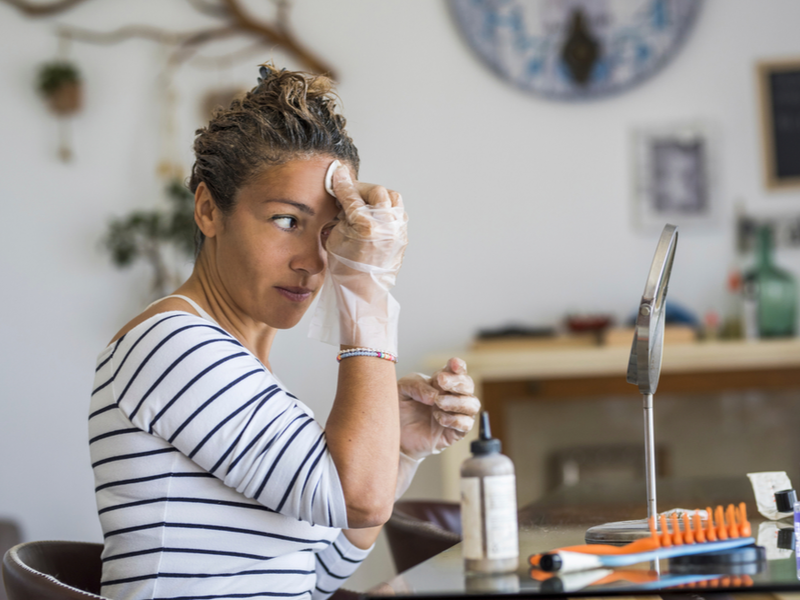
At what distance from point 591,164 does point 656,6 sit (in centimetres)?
56

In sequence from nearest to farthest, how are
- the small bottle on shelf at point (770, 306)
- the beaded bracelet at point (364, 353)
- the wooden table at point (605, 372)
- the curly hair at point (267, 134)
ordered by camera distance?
the beaded bracelet at point (364, 353) → the curly hair at point (267, 134) → the wooden table at point (605, 372) → the small bottle on shelf at point (770, 306)

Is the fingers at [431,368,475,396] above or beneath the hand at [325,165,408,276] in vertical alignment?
beneath

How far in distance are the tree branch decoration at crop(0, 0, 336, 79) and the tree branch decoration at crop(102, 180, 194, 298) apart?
20.3 inches

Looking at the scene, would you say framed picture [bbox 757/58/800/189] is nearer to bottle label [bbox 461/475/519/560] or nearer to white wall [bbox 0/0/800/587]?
white wall [bbox 0/0/800/587]

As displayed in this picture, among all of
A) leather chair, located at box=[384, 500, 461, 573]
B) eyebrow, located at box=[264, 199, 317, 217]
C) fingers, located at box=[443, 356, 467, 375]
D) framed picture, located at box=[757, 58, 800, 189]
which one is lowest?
leather chair, located at box=[384, 500, 461, 573]

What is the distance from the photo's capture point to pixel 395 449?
90 cm

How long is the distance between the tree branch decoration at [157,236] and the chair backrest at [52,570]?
171 centimetres

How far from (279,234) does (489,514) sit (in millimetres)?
473

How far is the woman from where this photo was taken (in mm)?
864

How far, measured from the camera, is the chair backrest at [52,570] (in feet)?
2.70

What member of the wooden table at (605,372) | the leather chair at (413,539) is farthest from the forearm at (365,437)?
the wooden table at (605,372)

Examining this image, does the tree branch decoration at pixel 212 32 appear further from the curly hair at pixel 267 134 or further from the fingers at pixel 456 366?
the fingers at pixel 456 366

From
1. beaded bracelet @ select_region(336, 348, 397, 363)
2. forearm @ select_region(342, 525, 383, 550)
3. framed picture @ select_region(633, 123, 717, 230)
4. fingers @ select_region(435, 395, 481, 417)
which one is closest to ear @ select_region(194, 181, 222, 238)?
beaded bracelet @ select_region(336, 348, 397, 363)

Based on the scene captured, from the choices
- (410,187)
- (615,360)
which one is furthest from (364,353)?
(410,187)
